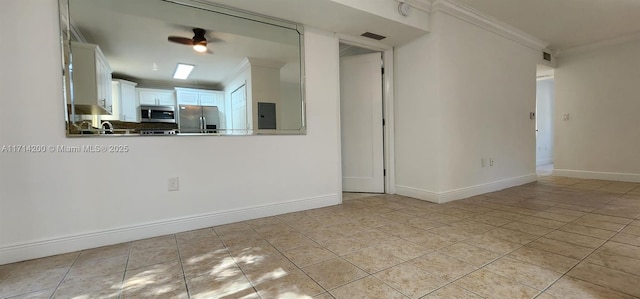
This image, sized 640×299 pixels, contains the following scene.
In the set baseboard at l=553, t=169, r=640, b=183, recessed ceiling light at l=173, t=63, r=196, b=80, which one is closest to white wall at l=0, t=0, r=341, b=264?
recessed ceiling light at l=173, t=63, r=196, b=80

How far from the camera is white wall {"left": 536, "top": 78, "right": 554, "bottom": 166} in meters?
7.40

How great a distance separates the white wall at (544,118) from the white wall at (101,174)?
739cm

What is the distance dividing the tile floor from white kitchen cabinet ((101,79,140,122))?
3.40ft

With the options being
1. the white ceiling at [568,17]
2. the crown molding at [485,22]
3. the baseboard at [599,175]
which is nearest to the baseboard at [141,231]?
the crown molding at [485,22]

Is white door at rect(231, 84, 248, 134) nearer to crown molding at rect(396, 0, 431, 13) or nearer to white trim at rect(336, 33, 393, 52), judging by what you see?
white trim at rect(336, 33, 393, 52)

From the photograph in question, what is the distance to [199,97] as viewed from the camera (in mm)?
2602

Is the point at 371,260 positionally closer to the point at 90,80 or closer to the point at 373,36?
the point at 90,80

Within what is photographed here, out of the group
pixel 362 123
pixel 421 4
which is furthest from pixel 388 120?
pixel 421 4

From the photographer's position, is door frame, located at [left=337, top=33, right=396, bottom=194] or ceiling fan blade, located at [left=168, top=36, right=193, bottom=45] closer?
ceiling fan blade, located at [left=168, top=36, right=193, bottom=45]

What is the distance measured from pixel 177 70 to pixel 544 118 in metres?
9.12

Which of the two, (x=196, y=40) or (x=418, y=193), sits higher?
(x=196, y=40)

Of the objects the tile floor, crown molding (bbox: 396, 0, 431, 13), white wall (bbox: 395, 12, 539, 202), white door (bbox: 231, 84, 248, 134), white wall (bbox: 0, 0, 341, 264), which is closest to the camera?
the tile floor

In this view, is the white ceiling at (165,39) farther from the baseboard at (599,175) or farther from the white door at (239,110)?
the baseboard at (599,175)

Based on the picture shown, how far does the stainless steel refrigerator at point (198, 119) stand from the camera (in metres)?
2.51
